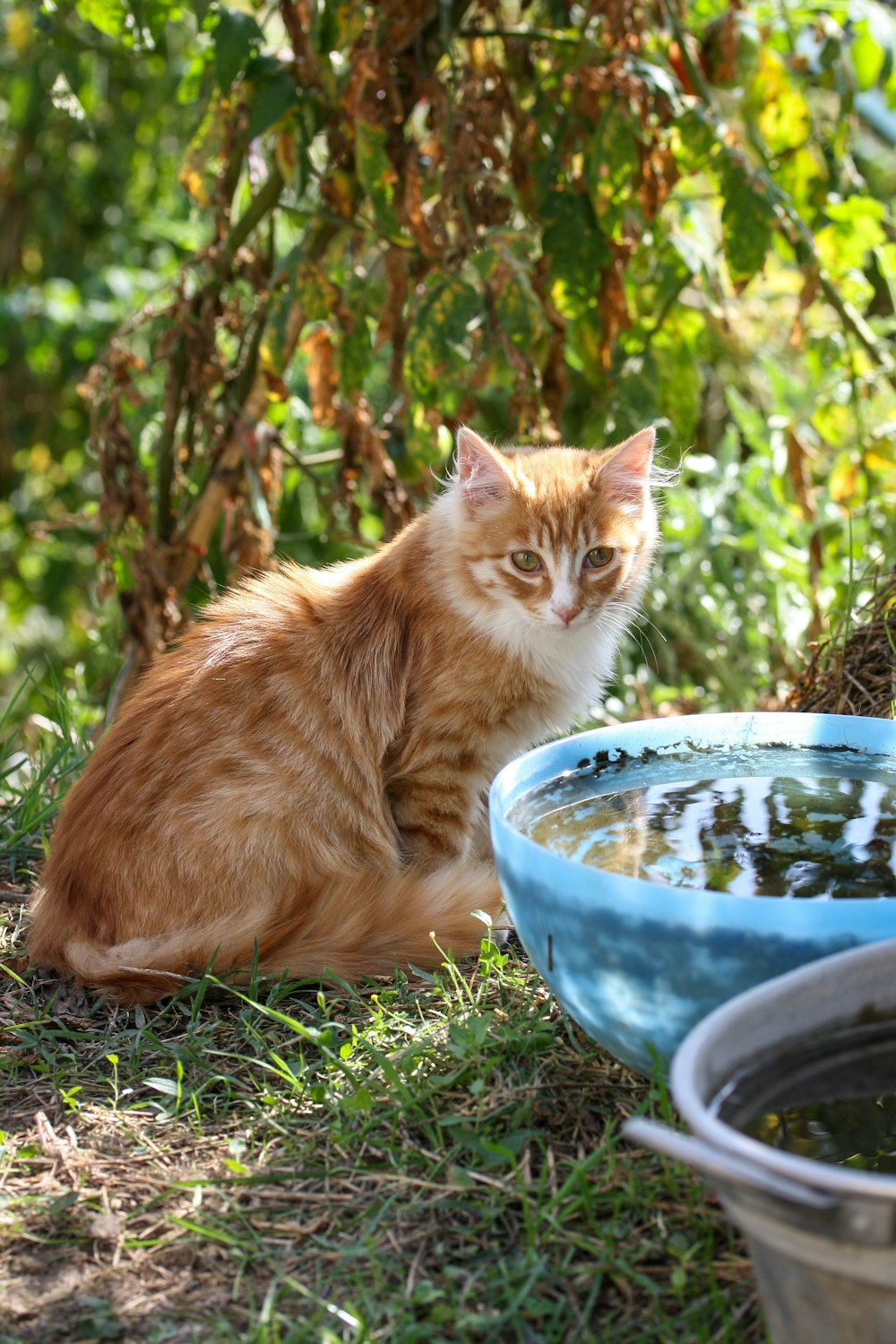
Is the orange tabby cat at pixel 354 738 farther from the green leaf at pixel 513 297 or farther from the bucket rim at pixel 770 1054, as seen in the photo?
the bucket rim at pixel 770 1054

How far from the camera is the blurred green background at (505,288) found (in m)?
3.23

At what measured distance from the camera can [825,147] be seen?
3.80 metres

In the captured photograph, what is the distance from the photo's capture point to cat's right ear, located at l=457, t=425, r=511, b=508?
8.53 feet

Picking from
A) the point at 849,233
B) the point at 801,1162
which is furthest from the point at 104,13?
the point at 801,1162

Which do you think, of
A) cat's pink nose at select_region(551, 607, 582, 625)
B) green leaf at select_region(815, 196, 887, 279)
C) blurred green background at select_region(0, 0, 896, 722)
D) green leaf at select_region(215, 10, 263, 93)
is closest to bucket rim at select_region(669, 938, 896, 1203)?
cat's pink nose at select_region(551, 607, 582, 625)

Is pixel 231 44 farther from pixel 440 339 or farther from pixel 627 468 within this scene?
pixel 627 468

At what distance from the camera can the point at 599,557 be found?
8.90 feet

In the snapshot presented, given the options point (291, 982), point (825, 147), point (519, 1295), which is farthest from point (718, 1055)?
point (825, 147)

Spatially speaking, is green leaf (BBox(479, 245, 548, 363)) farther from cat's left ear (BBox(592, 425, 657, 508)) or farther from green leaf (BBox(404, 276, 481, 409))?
cat's left ear (BBox(592, 425, 657, 508))

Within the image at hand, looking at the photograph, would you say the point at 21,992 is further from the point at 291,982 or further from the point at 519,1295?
the point at 519,1295

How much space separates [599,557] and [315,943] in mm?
1062

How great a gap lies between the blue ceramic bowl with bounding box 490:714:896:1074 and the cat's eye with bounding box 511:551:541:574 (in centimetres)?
93

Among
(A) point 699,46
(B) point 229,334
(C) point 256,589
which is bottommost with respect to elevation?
(C) point 256,589

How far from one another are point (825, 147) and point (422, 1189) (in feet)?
11.1
